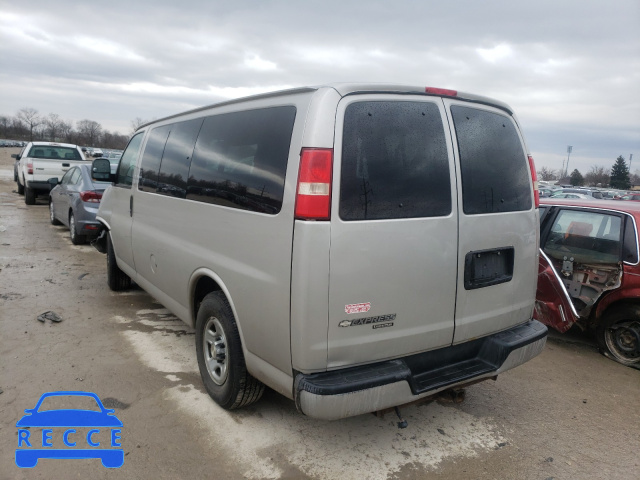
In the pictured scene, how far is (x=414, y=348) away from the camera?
2795 millimetres

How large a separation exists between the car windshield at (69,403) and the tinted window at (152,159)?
1916 mm

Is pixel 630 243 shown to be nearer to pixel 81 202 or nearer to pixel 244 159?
pixel 244 159

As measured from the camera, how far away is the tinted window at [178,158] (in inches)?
152

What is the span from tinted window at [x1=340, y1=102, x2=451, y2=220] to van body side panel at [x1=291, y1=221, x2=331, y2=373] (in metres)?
0.21

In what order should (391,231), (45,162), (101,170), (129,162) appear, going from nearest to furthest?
1. (391,231)
2. (129,162)
3. (101,170)
4. (45,162)

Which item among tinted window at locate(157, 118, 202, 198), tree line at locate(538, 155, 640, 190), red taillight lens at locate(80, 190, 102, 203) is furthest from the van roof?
tree line at locate(538, 155, 640, 190)

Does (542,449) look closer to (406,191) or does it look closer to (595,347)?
(406,191)

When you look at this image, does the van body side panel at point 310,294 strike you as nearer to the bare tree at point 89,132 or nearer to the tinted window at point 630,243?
the tinted window at point 630,243

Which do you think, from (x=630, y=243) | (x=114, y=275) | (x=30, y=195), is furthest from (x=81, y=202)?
(x=630, y=243)

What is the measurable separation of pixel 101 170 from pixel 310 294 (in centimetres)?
426

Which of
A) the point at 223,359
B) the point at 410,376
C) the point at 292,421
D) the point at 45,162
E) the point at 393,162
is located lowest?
the point at 292,421

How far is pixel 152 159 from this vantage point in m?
4.62

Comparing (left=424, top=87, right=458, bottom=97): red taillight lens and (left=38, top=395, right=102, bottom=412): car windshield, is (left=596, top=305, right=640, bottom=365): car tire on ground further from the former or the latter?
(left=38, top=395, right=102, bottom=412): car windshield

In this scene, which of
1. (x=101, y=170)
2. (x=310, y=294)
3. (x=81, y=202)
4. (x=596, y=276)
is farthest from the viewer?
(x=81, y=202)
